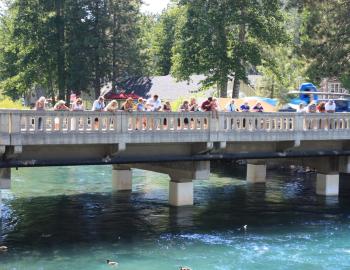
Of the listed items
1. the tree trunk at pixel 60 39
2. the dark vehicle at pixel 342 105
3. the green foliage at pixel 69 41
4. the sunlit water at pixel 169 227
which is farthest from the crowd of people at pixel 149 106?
the tree trunk at pixel 60 39

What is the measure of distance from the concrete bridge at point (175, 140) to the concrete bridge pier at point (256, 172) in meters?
4.14

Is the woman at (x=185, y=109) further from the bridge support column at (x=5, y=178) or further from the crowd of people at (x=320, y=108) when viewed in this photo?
the bridge support column at (x=5, y=178)

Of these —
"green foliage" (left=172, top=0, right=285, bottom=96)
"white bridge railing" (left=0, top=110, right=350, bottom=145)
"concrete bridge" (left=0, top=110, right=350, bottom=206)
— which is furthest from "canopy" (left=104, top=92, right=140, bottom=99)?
"white bridge railing" (left=0, top=110, right=350, bottom=145)

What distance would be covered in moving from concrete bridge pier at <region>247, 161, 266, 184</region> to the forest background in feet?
33.4

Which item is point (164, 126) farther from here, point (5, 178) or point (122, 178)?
point (122, 178)

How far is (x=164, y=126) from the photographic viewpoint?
22.0m

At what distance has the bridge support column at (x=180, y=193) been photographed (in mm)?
25328

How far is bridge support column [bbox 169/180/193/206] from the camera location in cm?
2533

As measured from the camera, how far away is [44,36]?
58406 mm

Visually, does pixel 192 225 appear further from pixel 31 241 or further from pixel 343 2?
pixel 343 2

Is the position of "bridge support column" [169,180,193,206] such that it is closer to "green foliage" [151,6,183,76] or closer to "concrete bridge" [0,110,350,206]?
"concrete bridge" [0,110,350,206]

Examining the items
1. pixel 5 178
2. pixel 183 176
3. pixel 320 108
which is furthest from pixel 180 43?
pixel 5 178

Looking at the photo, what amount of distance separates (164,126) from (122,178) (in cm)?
845

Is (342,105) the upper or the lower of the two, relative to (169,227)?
upper
